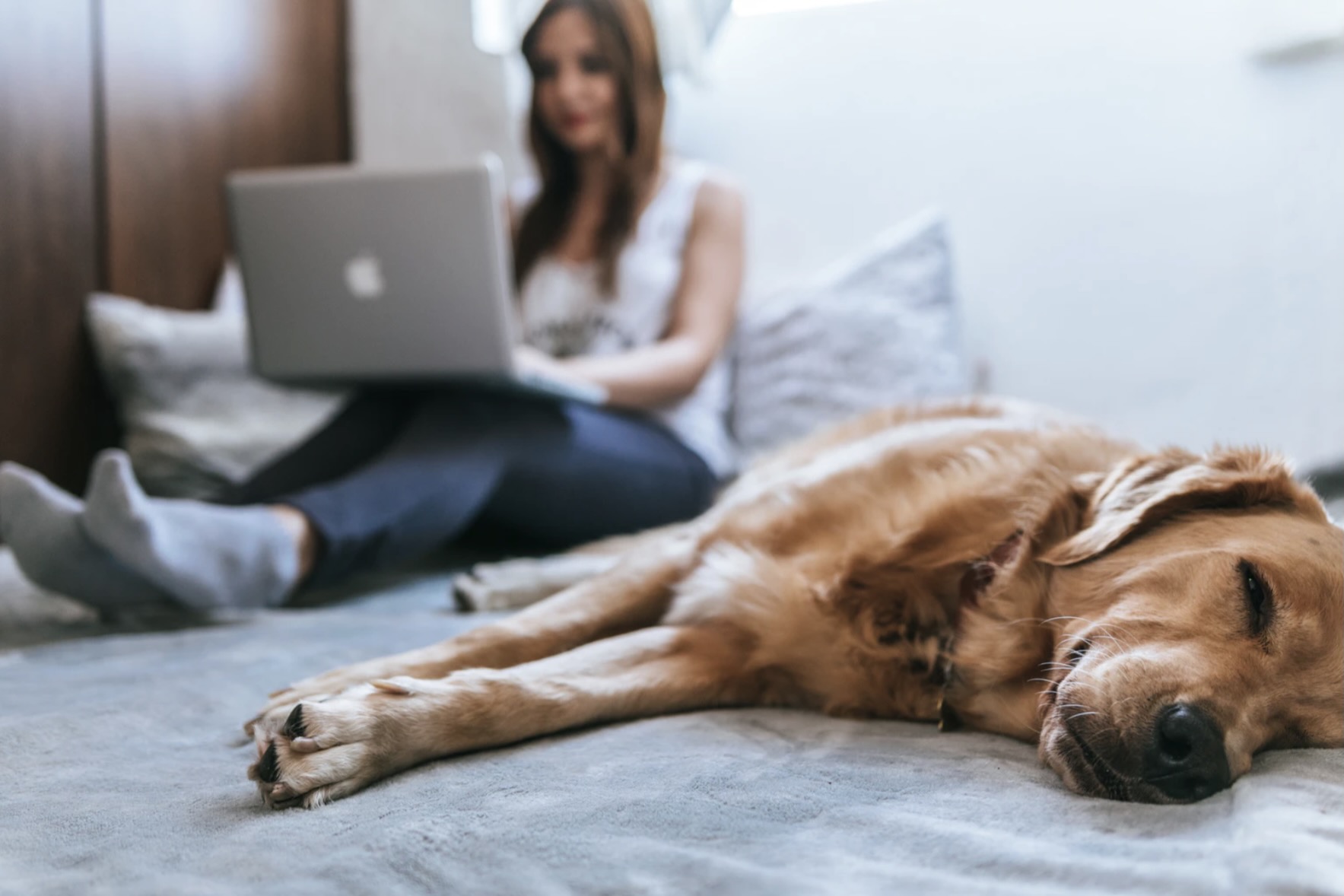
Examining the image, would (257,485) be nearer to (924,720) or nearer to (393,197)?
(393,197)

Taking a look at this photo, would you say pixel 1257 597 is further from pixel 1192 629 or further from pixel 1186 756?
pixel 1186 756

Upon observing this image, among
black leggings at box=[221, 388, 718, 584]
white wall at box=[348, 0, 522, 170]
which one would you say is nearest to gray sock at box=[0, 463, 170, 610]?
black leggings at box=[221, 388, 718, 584]

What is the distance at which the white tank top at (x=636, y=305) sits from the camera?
8.78 feet

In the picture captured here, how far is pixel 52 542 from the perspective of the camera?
158 centimetres

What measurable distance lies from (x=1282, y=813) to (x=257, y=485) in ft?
5.91

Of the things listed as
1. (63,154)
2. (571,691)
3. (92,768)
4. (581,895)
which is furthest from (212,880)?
(63,154)

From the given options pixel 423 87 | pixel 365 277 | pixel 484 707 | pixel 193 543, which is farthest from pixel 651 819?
pixel 423 87

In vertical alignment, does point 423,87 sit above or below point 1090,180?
above

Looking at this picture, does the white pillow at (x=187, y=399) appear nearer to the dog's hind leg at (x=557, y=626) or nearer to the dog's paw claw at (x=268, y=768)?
the dog's hind leg at (x=557, y=626)

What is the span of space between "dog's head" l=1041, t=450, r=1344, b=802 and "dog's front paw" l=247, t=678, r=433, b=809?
0.64 metres

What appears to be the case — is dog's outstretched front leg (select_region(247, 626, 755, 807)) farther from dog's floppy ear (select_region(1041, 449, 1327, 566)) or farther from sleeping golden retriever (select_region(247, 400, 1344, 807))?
dog's floppy ear (select_region(1041, 449, 1327, 566))

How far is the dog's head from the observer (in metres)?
0.97

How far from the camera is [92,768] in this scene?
3.43 feet

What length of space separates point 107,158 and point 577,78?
4.40 feet
